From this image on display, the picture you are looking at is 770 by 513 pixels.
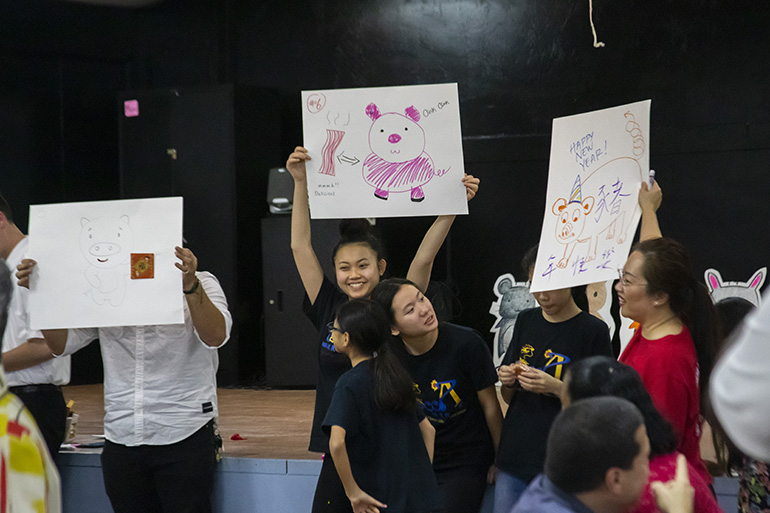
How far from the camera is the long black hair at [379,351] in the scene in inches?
99.1

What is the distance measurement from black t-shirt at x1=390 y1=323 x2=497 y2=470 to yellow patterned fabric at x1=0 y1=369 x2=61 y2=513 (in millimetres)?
1469

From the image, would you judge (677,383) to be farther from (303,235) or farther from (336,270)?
(303,235)

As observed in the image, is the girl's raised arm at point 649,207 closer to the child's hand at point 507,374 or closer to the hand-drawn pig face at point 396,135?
the child's hand at point 507,374

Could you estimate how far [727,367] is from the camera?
3.04 ft

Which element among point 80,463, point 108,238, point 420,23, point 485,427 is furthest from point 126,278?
point 420,23

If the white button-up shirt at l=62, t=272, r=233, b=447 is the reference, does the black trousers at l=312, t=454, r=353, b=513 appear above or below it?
below

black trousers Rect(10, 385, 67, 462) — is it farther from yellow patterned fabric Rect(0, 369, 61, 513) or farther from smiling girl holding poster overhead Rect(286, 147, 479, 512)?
yellow patterned fabric Rect(0, 369, 61, 513)

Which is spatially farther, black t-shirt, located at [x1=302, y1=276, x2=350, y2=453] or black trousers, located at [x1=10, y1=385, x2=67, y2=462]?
black trousers, located at [x1=10, y1=385, x2=67, y2=462]

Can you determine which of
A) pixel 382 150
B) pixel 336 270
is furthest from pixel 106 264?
pixel 382 150

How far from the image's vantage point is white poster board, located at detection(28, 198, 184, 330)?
3096 millimetres

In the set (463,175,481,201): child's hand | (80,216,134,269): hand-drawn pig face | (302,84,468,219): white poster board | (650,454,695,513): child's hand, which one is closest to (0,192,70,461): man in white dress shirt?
(80,216,134,269): hand-drawn pig face

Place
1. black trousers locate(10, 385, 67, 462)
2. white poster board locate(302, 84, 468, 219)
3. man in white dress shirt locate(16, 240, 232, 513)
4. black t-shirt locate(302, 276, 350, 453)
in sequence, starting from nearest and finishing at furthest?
black t-shirt locate(302, 276, 350, 453), man in white dress shirt locate(16, 240, 232, 513), white poster board locate(302, 84, 468, 219), black trousers locate(10, 385, 67, 462)

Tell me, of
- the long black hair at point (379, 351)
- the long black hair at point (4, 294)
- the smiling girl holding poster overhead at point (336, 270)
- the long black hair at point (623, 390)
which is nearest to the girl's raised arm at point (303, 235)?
the smiling girl holding poster overhead at point (336, 270)

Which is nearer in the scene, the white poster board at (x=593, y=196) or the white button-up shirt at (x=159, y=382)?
the white poster board at (x=593, y=196)
